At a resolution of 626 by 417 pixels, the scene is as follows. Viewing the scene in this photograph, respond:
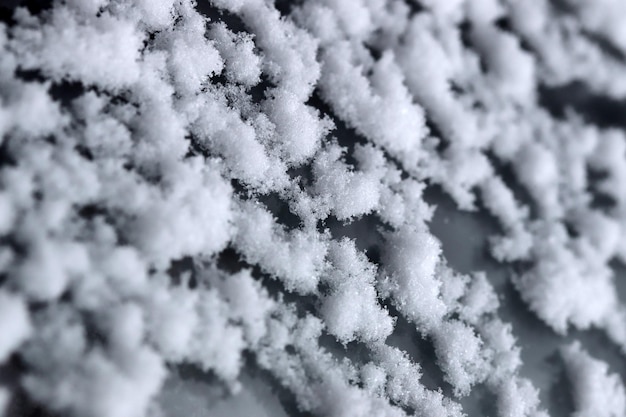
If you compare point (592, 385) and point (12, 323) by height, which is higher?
point (592, 385)

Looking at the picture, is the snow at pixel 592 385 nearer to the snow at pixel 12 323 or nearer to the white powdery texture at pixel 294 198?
the white powdery texture at pixel 294 198

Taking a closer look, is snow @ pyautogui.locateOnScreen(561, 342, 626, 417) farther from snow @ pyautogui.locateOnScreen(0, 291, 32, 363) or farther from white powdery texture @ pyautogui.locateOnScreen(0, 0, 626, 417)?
snow @ pyautogui.locateOnScreen(0, 291, 32, 363)

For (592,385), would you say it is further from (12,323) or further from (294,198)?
(12,323)

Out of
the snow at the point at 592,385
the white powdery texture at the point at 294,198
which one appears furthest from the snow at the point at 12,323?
the snow at the point at 592,385

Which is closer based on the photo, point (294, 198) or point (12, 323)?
point (12, 323)

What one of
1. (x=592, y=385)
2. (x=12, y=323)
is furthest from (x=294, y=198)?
(x=592, y=385)

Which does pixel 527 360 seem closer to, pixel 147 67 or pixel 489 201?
pixel 489 201

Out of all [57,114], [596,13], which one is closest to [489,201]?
[596,13]

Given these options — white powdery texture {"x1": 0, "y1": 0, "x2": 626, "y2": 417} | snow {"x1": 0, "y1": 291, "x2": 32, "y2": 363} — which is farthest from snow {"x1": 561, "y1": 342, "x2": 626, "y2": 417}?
snow {"x1": 0, "y1": 291, "x2": 32, "y2": 363}
